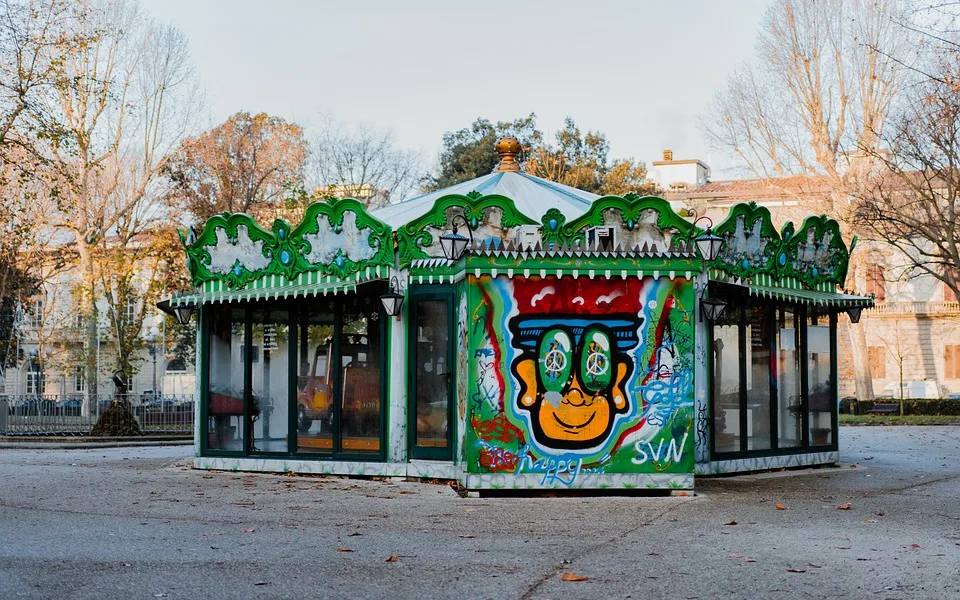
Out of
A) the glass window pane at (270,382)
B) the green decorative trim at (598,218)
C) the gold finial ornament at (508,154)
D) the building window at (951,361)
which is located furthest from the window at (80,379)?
the building window at (951,361)

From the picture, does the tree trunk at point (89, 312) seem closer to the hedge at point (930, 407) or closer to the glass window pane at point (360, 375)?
the glass window pane at point (360, 375)

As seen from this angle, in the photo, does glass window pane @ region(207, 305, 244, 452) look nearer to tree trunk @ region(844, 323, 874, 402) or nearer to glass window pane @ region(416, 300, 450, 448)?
glass window pane @ region(416, 300, 450, 448)

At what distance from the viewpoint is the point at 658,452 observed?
12391mm

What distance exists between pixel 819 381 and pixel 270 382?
8.13 m

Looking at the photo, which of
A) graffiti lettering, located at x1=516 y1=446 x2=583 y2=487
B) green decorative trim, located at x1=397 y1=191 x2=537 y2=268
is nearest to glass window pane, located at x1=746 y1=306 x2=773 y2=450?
green decorative trim, located at x1=397 y1=191 x2=537 y2=268

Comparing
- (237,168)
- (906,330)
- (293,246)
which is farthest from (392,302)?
(906,330)

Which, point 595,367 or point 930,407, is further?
point 930,407

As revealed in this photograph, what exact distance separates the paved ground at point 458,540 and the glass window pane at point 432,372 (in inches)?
33.6

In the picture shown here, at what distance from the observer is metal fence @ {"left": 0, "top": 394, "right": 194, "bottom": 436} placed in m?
26.6

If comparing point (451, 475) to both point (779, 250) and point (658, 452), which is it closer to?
point (658, 452)

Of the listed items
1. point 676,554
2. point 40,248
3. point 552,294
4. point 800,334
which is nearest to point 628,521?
point 676,554

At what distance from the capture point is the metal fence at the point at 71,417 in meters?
26.6

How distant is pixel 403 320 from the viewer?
1416cm

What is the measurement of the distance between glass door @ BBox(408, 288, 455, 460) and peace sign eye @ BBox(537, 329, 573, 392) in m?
1.70
